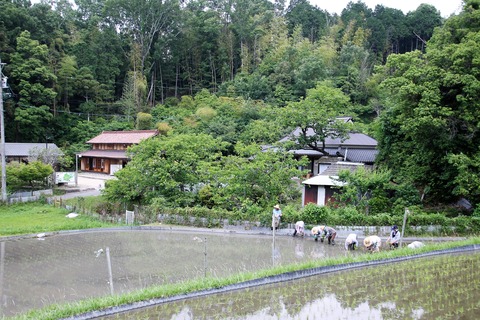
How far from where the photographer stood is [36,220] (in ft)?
61.2

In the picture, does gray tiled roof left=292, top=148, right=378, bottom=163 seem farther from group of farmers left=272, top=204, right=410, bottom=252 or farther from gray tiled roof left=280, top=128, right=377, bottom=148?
group of farmers left=272, top=204, right=410, bottom=252

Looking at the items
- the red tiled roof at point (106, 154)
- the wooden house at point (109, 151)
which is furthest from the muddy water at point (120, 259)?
the wooden house at point (109, 151)

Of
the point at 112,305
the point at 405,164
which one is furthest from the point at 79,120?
the point at 112,305

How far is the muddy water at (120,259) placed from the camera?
9.23 meters

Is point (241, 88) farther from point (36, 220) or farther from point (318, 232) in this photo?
point (318, 232)

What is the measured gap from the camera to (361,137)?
2658 centimetres

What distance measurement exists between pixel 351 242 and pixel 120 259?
7.36 meters

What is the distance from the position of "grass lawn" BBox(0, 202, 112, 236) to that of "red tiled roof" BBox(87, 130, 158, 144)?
12.0 metres

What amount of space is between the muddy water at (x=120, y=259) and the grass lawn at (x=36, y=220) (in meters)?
1.16

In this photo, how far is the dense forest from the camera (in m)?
16.4

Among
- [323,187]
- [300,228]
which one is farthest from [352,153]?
[300,228]

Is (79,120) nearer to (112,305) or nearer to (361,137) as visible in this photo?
(361,137)

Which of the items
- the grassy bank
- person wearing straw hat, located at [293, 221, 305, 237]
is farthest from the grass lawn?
the grassy bank

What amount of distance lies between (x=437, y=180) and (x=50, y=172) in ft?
71.4
